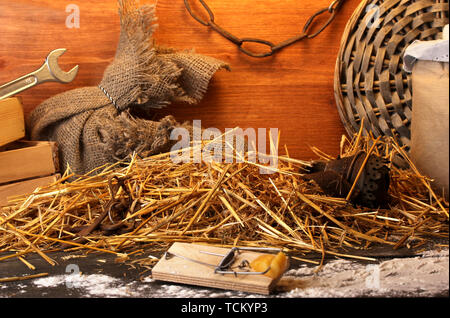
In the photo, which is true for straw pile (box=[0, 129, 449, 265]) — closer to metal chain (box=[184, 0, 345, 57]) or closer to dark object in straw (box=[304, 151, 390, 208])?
dark object in straw (box=[304, 151, 390, 208])

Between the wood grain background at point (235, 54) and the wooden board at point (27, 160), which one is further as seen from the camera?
the wood grain background at point (235, 54)

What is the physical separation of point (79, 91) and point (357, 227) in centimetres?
99

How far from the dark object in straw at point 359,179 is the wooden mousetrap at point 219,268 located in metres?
0.23

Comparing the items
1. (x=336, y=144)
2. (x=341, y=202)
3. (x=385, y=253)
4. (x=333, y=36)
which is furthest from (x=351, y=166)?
(x=333, y=36)

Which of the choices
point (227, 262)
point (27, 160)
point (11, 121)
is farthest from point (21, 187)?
point (227, 262)

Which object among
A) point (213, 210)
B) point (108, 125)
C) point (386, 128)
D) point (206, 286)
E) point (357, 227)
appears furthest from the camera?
point (108, 125)

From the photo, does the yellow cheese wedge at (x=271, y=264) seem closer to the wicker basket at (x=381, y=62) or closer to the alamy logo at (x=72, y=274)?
the alamy logo at (x=72, y=274)

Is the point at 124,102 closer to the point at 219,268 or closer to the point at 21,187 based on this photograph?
the point at 21,187

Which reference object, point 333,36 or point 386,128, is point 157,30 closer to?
point 333,36

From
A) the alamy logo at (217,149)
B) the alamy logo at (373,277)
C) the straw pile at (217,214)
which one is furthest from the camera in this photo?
the alamy logo at (217,149)

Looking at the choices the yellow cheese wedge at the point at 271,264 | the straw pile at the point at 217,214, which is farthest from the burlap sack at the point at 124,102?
the yellow cheese wedge at the point at 271,264

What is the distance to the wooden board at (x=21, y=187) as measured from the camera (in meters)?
1.30

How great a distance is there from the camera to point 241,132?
1.60 m

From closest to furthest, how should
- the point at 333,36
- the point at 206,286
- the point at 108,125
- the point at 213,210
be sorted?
the point at 206,286, the point at 213,210, the point at 108,125, the point at 333,36
